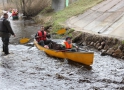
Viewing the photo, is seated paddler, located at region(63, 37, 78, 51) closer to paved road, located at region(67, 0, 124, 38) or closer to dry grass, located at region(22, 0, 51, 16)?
paved road, located at region(67, 0, 124, 38)

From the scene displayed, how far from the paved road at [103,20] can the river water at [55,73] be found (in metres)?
2.42

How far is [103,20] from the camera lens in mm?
16172

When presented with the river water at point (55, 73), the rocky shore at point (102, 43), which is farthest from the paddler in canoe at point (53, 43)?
the rocky shore at point (102, 43)

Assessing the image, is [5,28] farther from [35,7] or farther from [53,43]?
[35,7]

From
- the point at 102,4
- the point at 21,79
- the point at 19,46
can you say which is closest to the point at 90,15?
the point at 102,4

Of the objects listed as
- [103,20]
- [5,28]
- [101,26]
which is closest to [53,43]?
[5,28]

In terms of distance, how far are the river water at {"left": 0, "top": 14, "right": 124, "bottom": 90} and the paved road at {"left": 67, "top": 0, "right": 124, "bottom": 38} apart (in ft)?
7.93

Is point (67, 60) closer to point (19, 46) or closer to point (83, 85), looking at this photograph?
point (83, 85)

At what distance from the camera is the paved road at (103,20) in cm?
1393

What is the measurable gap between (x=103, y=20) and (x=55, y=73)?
799 cm

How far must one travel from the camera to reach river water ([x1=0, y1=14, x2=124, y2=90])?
27.0ft

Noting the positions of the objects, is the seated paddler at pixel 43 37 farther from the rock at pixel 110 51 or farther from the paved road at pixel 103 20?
the rock at pixel 110 51

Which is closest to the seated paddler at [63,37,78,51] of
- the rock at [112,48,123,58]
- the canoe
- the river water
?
the canoe

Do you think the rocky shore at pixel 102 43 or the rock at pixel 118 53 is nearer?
the rock at pixel 118 53
